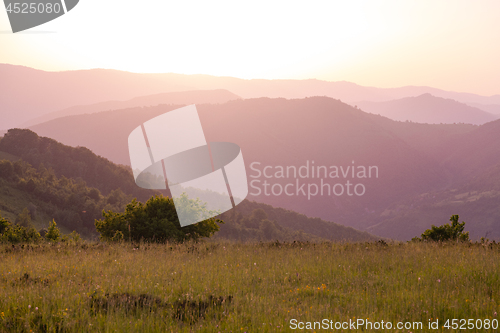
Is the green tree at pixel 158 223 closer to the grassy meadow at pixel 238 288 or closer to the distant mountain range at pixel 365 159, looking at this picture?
the grassy meadow at pixel 238 288

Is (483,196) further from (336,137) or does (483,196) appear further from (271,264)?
(271,264)

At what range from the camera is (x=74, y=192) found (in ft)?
151

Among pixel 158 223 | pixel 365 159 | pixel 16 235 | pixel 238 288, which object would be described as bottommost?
pixel 365 159

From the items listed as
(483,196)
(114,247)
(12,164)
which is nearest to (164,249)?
(114,247)

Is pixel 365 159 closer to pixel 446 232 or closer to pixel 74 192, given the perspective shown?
pixel 74 192

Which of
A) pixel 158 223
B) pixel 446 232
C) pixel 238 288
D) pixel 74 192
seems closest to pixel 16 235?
pixel 158 223

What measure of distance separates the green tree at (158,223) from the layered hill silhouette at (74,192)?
1553 cm

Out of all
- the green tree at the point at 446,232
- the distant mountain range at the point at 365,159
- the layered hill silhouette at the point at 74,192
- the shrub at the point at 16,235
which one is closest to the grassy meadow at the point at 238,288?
the shrub at the point at 16,235

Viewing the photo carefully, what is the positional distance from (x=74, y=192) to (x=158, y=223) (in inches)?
1459

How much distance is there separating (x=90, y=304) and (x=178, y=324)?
5.23 ft

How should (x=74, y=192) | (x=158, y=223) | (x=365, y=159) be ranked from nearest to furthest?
(x=158, y=223), (x=74, y=192), (x=365, y=159)

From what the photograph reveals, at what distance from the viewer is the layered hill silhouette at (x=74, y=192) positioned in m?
39.6

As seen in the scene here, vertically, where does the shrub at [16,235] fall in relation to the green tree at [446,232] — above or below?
above

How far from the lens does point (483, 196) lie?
129625 mm
